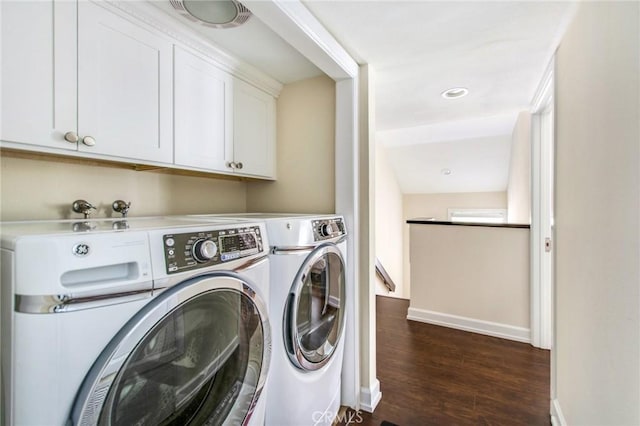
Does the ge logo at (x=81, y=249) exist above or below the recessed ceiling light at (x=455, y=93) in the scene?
below

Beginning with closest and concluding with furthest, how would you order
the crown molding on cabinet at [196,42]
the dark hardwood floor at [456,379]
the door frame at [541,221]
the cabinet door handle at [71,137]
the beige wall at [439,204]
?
the cabinet door handle at [71,137] → the crown molding on cabinet at [196,42] → the dark hardwood floor at [456,379] → the door frame at [541,221] → the beige wall at [439,204]

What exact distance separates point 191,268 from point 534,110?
2813 mm

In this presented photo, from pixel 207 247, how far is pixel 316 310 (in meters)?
0.78

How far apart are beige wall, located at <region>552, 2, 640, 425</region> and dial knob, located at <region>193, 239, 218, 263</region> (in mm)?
1243

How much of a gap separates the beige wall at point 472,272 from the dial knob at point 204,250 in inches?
102

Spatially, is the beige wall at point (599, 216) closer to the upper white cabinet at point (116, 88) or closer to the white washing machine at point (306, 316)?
the white washing machine at point (306, 316)

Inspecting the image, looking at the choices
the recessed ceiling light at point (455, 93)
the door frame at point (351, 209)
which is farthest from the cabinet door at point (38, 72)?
the recessed ceiling light at point (455, 93)

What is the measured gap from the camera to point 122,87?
1.16 m

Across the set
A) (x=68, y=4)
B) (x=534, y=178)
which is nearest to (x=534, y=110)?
(x=534, y=178)

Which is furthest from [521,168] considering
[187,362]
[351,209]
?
[187,362]

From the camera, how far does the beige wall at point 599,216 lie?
85 centimetres

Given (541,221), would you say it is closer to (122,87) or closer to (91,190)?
(122,87)

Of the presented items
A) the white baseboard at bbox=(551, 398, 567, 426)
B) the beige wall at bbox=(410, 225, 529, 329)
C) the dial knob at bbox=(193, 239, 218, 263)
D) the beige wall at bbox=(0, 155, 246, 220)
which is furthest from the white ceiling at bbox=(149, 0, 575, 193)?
the white baseboard at bbox=(551, 398, 567, 426)

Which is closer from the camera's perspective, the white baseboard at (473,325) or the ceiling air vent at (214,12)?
the ceiling air vent at (214,12)
